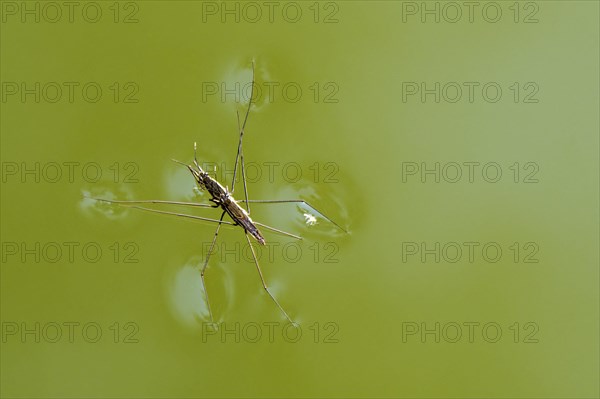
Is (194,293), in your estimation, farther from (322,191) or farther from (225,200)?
(322,191)

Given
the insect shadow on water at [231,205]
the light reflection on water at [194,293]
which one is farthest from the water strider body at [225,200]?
the light reflection on water at [194,293]

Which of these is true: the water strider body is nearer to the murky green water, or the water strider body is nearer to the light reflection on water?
the murky green water

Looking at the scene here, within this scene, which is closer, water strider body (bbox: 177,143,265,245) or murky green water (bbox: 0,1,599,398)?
water strider body (bbox: 177,143,265,245)

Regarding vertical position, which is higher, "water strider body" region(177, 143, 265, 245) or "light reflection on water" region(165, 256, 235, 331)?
"water strider body" region(177, 143, 265, 245)

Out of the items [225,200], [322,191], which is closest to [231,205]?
[225,200]

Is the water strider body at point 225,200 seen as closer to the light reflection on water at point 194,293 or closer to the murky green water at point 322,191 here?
the murky green water at point 322,191

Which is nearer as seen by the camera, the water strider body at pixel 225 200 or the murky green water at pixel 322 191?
the water strider body at pixel 225 200

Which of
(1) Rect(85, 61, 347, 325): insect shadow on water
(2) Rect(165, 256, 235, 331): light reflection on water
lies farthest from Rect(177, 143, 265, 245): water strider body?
(2) Rect(165, 256, 235, 331): light reflection on water

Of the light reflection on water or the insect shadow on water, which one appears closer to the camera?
the insect shadow on water
